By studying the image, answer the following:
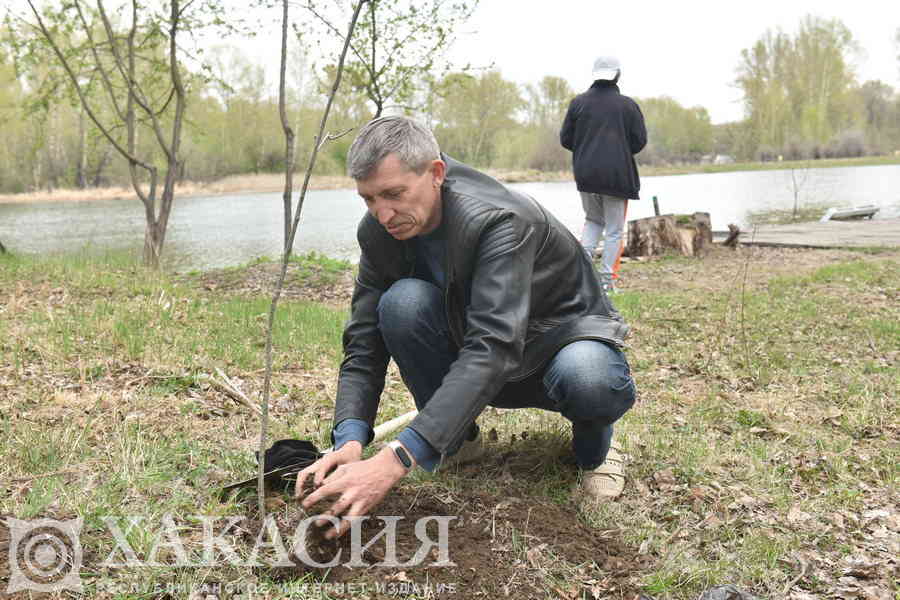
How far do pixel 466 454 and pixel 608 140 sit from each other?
202 inches

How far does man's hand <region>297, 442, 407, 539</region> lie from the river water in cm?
975

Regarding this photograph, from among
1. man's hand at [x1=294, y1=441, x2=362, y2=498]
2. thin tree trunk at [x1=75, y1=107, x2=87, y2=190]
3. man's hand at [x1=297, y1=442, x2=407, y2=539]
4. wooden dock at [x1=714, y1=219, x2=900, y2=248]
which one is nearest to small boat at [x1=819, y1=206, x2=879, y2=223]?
wooden dock at [x1=714, y1=219, x2=900, y2=248]

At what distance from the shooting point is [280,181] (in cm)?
4606

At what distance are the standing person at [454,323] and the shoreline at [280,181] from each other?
109ft

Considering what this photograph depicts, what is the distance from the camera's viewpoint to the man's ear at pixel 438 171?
7.77 feet

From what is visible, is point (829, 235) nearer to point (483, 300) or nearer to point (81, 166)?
point (483, 300)

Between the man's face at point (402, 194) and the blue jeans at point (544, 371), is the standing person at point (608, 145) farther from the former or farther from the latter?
the man's face at point (402, 194)

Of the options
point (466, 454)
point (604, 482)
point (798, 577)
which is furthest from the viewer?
point (466, 454)

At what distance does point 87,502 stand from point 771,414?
333 centimetres

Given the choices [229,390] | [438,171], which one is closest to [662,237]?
[229,390]

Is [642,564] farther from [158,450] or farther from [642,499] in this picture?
[158,450]

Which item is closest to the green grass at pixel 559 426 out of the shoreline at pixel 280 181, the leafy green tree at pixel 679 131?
the shoreline at pixel 280 181

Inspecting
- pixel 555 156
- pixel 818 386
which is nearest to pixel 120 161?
pixel 555 156

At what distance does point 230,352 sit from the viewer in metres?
4.73
